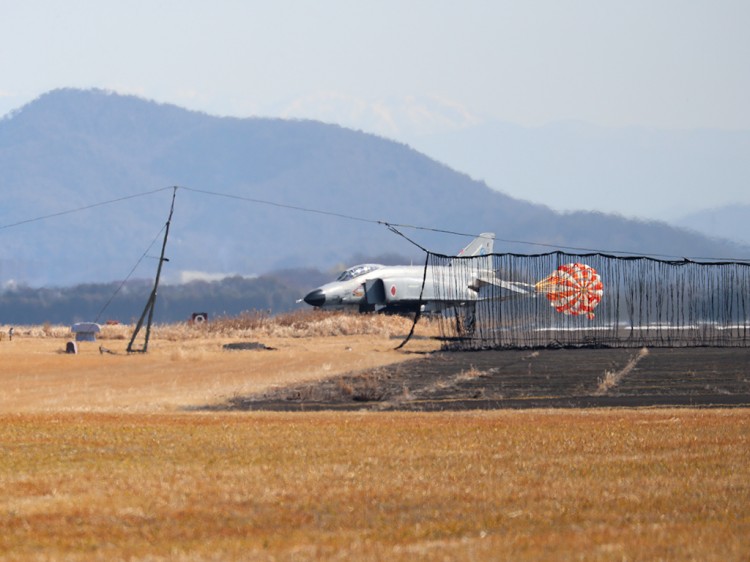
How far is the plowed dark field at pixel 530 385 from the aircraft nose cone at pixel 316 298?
28907mm

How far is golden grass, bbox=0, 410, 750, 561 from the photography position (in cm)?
1088

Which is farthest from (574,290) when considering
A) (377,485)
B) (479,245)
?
(377,485)

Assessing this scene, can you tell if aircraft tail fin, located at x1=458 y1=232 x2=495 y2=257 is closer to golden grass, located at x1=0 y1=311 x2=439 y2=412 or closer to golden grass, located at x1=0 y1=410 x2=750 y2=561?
golden grass, located at x1=0 y1=311 x2=439 y2=412

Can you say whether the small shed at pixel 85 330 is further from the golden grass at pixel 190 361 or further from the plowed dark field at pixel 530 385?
the plowed dark field at pixel 530 385

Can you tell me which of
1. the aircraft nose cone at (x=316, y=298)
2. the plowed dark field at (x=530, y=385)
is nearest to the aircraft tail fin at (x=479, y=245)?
the aircraft nose cone at (x=316, y=298)

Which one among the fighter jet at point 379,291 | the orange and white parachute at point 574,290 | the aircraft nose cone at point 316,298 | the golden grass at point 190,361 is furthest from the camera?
the fighter jet at point 379,291

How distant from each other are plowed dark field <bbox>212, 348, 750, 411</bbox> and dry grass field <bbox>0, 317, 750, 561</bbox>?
9.68 feet

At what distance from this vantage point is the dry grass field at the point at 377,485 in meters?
10.9

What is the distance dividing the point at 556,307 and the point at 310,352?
16303 millimetres

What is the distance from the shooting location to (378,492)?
13.8 m

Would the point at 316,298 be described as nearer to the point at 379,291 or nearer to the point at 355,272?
the point at 355,272

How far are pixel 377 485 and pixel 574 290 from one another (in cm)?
5613

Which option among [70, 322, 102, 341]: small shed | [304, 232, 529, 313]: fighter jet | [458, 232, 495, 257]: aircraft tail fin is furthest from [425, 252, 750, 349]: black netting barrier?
[70, 322, 102, 341]: small shed

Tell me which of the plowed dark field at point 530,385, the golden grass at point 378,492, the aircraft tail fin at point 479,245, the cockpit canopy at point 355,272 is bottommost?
the golden grass at point 378,492
